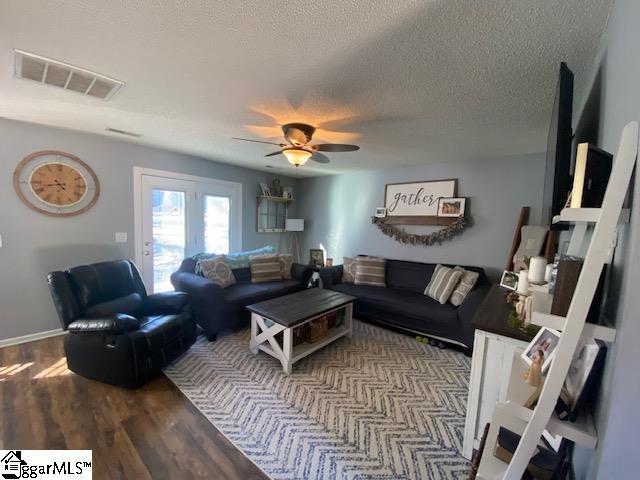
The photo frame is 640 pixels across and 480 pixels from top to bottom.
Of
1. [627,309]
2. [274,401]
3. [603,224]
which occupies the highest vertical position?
[603,224]

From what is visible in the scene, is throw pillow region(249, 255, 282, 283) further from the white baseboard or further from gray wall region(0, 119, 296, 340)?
the white baseboard

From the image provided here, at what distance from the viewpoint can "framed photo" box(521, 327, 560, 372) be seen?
1.00 metres

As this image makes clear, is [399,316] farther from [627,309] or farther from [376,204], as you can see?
[627,309]

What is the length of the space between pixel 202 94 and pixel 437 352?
124 inches

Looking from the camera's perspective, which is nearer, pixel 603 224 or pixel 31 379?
pixel 603 224

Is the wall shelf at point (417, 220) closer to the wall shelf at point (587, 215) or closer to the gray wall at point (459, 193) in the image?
the gray wall at point (459, 193)

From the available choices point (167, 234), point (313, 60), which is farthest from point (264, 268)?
point (313, 60)

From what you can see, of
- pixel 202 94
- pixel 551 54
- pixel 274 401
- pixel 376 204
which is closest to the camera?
pixel 551 54

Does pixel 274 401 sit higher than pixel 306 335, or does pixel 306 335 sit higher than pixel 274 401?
pixel 306 335

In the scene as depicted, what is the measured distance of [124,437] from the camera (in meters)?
1.66

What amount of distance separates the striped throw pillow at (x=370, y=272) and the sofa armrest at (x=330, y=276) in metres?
0.29

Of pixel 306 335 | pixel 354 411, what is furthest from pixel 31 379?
pixel 354 411

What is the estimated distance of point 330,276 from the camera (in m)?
4.07

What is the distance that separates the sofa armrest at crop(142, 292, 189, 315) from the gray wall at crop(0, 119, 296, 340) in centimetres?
111
